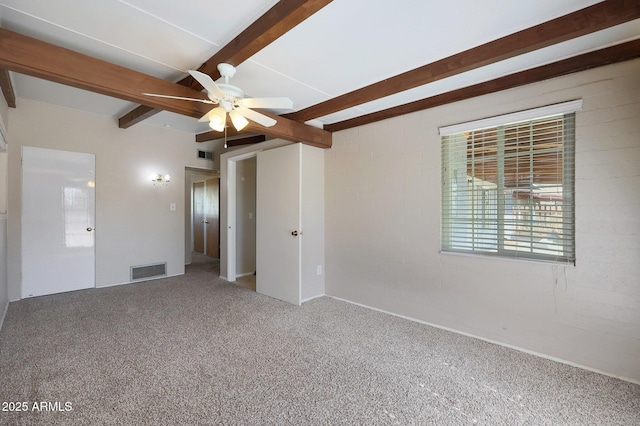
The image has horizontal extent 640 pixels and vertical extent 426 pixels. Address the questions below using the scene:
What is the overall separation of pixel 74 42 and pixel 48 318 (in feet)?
9.60

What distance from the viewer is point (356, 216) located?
3.84 metres

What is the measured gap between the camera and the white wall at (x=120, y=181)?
381 cm

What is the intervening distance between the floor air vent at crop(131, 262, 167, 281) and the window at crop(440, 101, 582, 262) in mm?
4664

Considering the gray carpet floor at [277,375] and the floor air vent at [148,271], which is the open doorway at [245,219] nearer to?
the floor air vent at [148,271]

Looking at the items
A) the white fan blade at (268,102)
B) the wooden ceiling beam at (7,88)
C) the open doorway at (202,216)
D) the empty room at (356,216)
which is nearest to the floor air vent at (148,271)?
the empty room at (356,216)

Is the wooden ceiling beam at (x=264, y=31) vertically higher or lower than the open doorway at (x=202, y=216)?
higher

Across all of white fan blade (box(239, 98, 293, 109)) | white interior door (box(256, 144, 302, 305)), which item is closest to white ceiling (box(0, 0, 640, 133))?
white fan blade (box(239, 98, 293, 109))

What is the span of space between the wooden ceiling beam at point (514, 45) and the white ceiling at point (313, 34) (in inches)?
2.3

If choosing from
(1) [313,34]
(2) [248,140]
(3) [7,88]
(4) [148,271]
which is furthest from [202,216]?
(1) [313,34]

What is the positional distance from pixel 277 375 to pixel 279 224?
216cm

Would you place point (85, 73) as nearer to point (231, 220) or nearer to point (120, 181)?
point (120, 181)

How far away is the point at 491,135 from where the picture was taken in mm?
2807

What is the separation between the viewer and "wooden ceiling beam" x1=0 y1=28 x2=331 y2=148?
1971 millimetres

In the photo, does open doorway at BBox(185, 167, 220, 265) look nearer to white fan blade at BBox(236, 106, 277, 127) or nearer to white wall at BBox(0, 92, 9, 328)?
white wall at BBox(0, 92, 9, 328)
